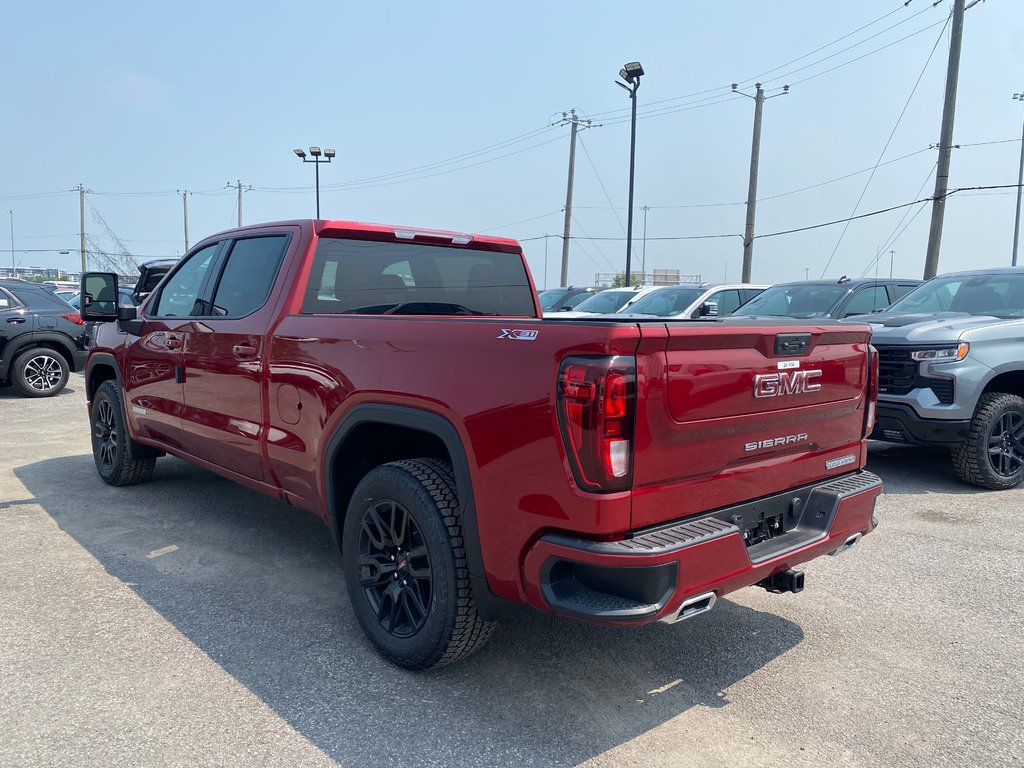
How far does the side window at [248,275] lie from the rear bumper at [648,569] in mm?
2365

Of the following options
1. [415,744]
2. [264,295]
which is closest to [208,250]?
[264,295]

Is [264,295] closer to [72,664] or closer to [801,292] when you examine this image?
[72,664]

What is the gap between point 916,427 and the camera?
19.8 ft

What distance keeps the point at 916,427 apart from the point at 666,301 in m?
6.14

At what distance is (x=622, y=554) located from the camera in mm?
2412

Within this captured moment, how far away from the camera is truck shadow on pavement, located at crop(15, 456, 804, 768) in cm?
276

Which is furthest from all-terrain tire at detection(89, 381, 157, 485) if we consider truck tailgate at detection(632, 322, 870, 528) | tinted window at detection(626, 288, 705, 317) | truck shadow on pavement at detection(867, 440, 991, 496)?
tinted window at detection(626, 288, 705, 317)

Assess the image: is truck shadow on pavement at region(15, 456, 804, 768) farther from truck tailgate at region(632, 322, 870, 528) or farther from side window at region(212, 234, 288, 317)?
side window at region(212, 234, 288, 317)

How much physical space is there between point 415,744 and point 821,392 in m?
2.07

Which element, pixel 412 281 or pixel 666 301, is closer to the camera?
pixel 412 281

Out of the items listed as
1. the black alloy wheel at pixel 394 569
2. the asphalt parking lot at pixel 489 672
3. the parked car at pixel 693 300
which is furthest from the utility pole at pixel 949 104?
the black alloy wheel at pixel 394 569

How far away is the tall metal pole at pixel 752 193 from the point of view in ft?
82.7

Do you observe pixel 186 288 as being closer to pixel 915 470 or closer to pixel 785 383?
pixel 785 383

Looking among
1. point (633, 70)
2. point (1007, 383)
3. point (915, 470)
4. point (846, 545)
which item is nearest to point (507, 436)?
point (846, 545)
